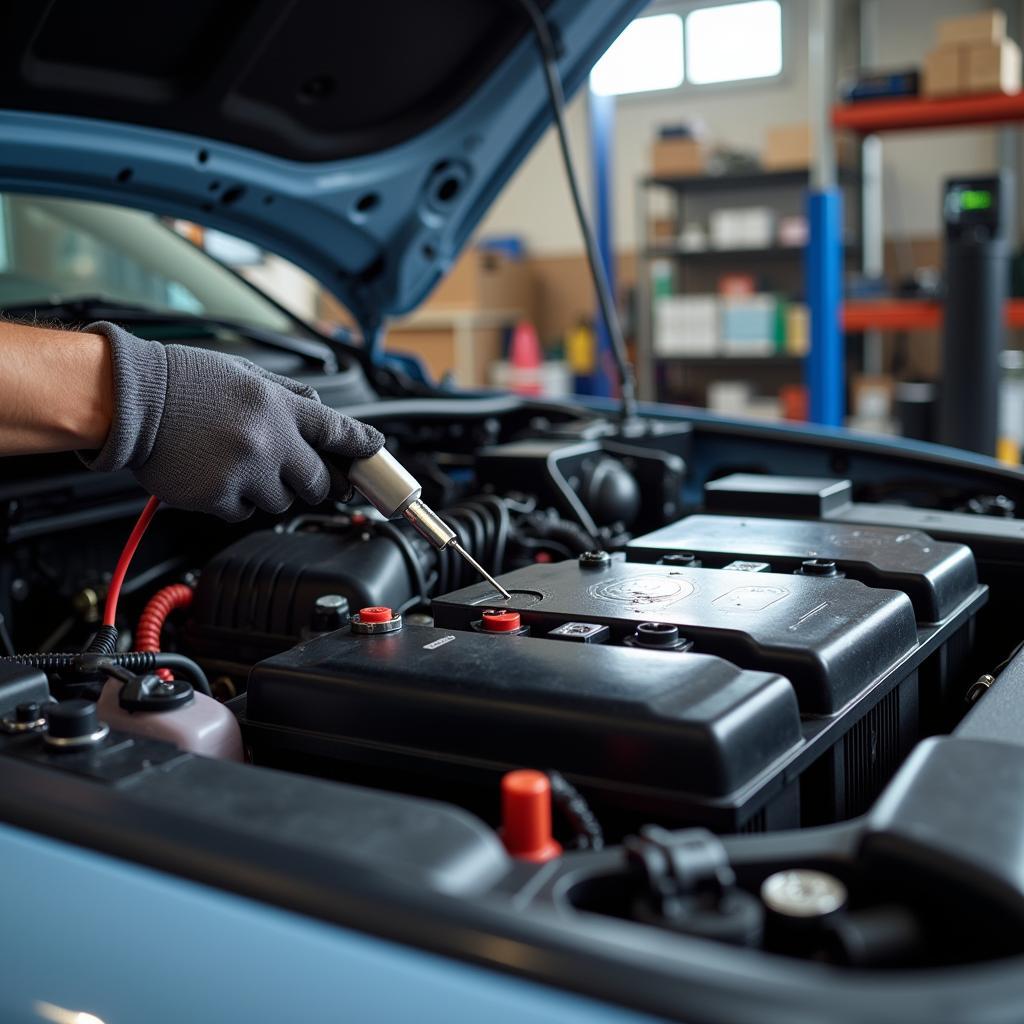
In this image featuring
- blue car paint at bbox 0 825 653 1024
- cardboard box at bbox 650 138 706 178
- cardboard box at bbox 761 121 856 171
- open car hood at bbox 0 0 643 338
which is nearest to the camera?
blue car paint at bbox 0 825 653 1024

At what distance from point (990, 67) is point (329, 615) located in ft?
13.2

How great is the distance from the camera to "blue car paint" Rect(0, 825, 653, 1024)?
0.50 meters

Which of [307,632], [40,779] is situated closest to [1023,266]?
[307,632]

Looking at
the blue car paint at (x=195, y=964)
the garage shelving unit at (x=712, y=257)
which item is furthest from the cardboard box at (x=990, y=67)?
the blue car paint at (x=195, y=964)

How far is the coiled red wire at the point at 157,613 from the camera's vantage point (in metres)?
1.17

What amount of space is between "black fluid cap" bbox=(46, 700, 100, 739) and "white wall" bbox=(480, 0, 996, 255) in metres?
6.08

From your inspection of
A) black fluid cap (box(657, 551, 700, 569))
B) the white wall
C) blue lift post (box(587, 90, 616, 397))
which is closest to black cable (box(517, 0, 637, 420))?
black fluid cap (box(657, 551, 700, 569))

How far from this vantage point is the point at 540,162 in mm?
8016

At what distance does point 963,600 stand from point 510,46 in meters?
0.95

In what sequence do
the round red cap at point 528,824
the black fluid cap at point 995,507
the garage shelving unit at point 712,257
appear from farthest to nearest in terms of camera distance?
the garage shelving unit at point 712,257
the black fluid cap at point 995,507
the round red cap at point 528,824

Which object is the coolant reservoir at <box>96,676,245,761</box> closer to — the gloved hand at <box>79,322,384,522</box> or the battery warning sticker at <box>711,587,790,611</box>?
the gloved hand at <box>79,322,384,522</box>

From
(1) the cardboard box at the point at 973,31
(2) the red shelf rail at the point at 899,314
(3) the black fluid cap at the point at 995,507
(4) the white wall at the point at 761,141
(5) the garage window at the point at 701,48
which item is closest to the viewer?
(3) the black fluid cap at the point at 995,507

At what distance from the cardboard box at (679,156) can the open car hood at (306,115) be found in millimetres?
5091

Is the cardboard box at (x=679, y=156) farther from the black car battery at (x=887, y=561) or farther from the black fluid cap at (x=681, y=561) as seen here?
the black fluid cap at (x=681, y=561)
